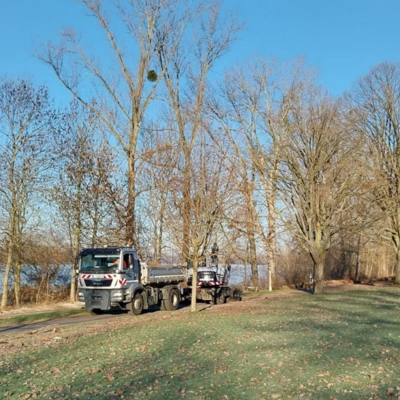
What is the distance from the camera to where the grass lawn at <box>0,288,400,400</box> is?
7320mm

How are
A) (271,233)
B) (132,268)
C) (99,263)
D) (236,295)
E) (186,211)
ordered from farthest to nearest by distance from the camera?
(271,233) → (236,295) → (132,268) → (99,263) → (186,211)

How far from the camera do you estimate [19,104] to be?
2564 centimetres

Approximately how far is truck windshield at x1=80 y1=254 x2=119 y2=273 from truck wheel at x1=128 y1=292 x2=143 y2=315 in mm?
1807

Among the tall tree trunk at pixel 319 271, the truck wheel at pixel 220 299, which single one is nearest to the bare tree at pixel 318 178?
the tall tree trunk at pixel 319 271

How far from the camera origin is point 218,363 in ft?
29.7

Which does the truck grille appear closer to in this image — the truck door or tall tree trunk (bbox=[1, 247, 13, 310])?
the truck door

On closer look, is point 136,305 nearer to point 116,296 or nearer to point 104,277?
point 116,296

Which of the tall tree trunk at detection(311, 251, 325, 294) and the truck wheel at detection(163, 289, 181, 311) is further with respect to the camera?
the tall tree trunk at detection(311, 251, 325, 294)

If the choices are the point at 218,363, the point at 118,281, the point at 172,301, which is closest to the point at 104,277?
the point at 118,281

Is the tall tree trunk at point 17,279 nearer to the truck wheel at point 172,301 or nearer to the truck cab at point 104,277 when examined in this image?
the truck cab at point 104,277

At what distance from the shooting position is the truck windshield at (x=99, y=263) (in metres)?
18.9

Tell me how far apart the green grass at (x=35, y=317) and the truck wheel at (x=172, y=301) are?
13.2ft

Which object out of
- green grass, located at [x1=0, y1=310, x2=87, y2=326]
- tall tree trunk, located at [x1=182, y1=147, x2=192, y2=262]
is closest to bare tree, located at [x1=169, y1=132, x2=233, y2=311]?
tall tree trunk, located at [x1=182, y1=147, x2=192, y2=262]

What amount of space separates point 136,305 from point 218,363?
1129 centimetres
